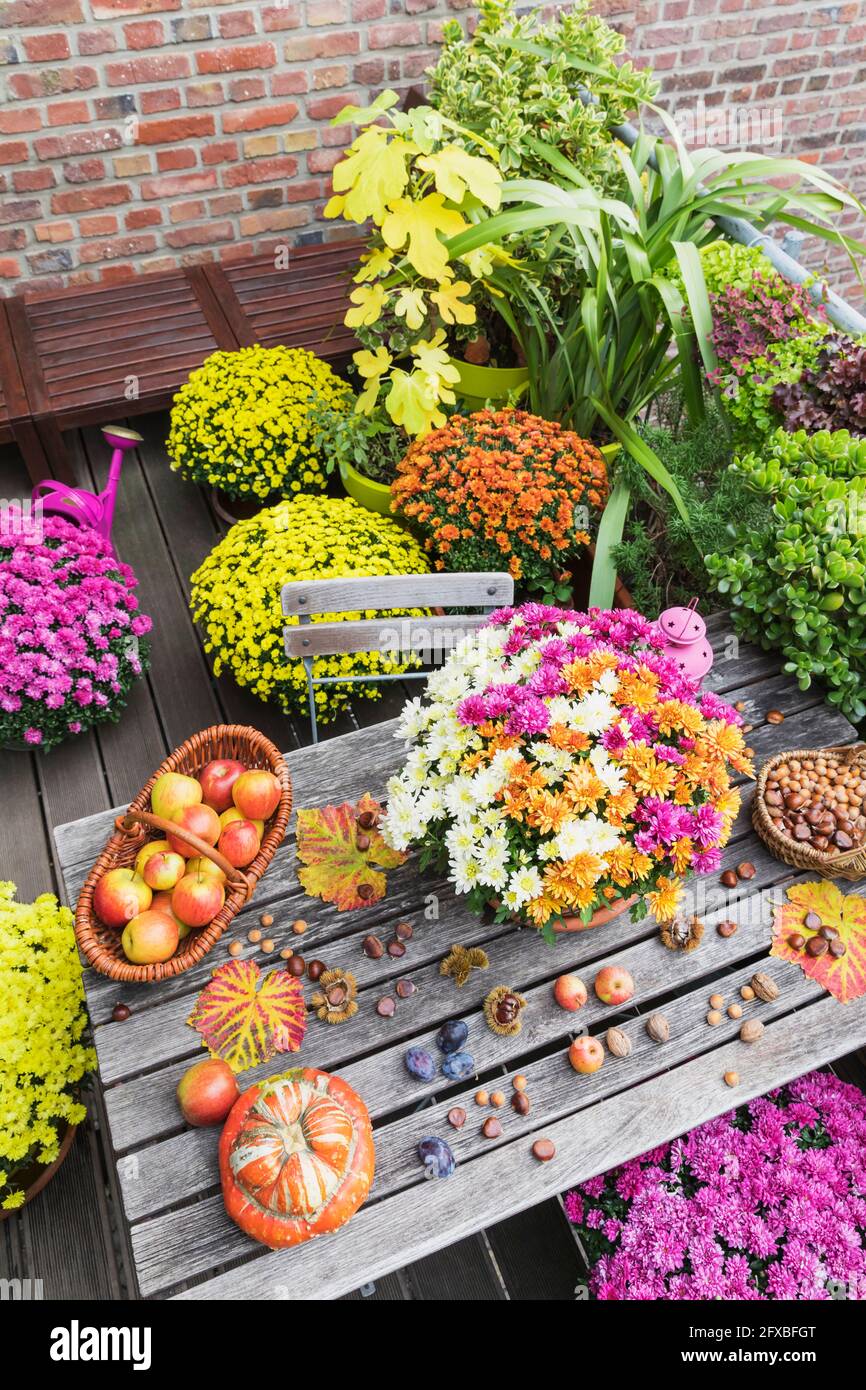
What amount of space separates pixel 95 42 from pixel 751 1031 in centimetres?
305

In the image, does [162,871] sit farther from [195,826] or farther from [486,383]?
[486,383]

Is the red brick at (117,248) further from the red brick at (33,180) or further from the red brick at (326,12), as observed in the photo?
the red brick at (326,12)

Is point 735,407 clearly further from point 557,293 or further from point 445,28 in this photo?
point 445,28

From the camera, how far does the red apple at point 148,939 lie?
141 cm

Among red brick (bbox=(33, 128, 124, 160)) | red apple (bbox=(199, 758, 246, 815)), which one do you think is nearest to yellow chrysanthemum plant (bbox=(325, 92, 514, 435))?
red brick (bbox=(33, 128, 124, 160))

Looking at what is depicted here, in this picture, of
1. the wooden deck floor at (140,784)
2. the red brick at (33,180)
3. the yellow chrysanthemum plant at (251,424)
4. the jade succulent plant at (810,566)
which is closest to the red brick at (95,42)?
the red brick at (33,180)

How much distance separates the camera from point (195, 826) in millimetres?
1516

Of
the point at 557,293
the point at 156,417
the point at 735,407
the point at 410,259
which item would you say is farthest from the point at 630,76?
the point at 156,417

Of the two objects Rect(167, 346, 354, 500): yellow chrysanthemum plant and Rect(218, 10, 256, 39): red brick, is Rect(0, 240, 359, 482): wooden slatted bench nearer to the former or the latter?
Rect(167, 346, 354, 500): yellow chrysanthemum plant

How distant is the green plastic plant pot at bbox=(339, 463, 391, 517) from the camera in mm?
2605

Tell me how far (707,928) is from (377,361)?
5.45 feet

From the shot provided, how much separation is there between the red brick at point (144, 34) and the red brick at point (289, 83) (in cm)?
36

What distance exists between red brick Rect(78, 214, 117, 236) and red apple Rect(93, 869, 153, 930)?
2.48m

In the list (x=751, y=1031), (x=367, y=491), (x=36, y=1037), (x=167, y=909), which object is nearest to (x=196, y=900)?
(x=167, y=909)
